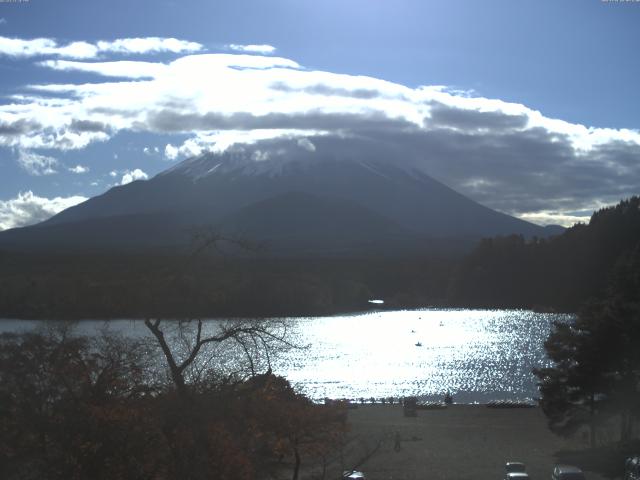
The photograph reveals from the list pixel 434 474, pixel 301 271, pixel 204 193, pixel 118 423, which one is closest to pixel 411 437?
pixel 434 474

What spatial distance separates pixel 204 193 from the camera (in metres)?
174

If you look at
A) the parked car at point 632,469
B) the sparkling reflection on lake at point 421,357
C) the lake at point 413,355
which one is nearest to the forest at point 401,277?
the lake at point 413,355

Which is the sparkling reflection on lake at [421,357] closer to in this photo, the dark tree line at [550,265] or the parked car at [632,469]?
the dark tree line at [550,265]

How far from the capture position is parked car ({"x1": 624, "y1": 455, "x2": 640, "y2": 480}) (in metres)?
13.9

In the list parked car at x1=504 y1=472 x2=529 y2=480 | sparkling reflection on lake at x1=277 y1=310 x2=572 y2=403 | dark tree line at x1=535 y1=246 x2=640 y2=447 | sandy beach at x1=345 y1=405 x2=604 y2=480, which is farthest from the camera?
sparkling reflection on lake at x1=277 y1=310 x2=572 y2=403

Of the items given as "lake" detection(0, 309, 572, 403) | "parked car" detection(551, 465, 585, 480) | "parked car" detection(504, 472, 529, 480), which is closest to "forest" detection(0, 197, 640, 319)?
"lake" detection(0, 309, 572, 403)

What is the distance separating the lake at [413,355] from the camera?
38.3 metres

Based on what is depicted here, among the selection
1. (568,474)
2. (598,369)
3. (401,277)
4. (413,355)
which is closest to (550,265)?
(401,277)

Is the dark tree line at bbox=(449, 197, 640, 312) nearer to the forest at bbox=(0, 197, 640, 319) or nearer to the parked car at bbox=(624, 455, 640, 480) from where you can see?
the forest at bbox=(0, 197, 640, 319)

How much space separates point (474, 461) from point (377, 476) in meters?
2.85

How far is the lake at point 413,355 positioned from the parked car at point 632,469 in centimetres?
830

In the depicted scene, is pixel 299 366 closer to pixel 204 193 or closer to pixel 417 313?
pixel 417 313

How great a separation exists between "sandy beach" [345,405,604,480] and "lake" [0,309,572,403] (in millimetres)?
3021

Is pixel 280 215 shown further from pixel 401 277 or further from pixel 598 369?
pixel 598 369
